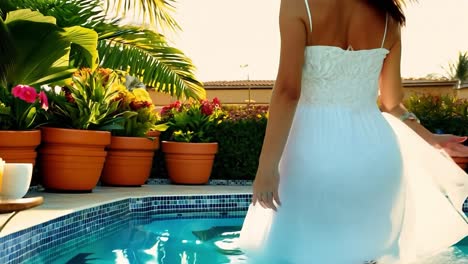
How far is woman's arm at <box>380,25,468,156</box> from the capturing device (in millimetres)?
2037

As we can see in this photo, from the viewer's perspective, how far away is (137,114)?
817 centimetres

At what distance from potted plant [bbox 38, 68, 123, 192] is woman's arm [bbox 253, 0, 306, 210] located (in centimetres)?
566

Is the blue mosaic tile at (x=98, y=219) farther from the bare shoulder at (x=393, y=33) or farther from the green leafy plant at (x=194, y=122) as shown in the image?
the bare shoulder at (x=393, y=33)

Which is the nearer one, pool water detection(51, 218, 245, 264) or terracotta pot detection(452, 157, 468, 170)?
pool water detection(51, 218, 245, 264)

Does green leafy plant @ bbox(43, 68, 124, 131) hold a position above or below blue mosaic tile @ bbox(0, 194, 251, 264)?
above

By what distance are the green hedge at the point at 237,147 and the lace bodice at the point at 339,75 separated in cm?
750

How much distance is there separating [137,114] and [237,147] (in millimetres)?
1906

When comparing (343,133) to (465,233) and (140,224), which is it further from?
(140,224)

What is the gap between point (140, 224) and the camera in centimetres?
660

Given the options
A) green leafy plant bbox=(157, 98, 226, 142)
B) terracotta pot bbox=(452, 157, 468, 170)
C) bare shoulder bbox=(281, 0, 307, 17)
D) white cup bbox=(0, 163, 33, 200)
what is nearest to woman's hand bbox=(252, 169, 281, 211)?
bare shoulder bbox=(281, 0, 307, 17)

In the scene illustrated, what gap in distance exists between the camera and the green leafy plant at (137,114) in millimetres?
8148

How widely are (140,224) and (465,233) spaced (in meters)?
4.87

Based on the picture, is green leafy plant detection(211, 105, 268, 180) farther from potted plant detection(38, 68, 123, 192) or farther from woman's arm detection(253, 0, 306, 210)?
woman's arm detection(253, 0, 306, 210)

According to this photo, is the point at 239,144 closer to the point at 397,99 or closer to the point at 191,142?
the point at 191,142
